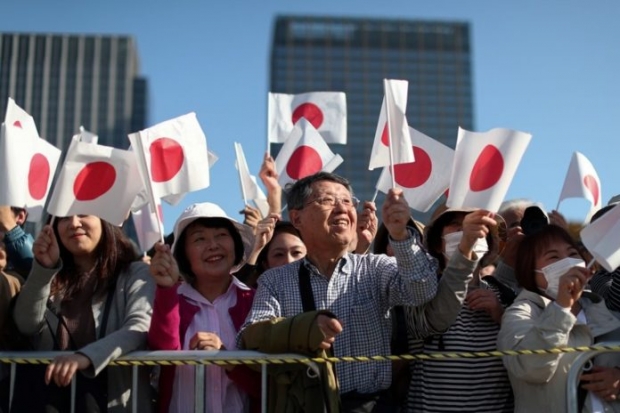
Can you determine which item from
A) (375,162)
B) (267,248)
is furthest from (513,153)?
(267,248)

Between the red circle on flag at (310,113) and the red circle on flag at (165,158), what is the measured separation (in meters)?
3.31

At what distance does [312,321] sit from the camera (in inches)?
138

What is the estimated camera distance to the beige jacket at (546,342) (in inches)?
140

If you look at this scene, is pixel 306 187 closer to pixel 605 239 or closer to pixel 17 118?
pixel 605 239

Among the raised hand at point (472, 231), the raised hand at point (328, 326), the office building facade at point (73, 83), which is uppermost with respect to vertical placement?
the office building facade at point (73, 83)

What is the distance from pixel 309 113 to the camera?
779cm

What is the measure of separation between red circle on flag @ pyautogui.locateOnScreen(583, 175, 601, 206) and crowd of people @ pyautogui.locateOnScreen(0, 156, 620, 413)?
1.88m

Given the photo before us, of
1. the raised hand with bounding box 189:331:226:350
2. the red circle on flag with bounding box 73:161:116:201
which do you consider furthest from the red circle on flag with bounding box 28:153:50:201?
the raised hand with bounding box 189:331:226:350

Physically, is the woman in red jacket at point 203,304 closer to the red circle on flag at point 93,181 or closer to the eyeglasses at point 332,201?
the red circle on flag at point 93,181

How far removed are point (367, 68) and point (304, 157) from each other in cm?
13973

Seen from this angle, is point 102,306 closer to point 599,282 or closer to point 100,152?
point 100,152

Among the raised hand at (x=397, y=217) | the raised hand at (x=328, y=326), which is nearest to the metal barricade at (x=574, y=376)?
the raised hand at (x=397, y=217)

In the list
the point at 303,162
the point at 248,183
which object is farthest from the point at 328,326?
the point at 248,183

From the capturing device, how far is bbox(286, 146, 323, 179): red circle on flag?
7156 millimetres
